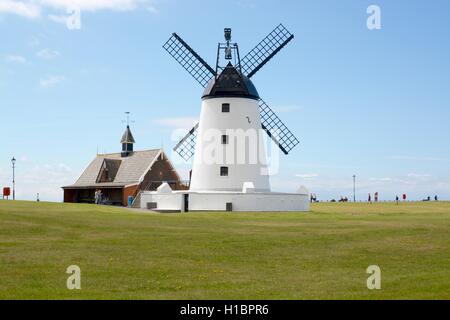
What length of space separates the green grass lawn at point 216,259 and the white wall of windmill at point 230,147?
1949 centimetres

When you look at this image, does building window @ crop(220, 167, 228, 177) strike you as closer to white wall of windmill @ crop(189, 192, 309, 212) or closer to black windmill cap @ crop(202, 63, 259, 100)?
white wall of windmill @ crop(189, 192, 309, 212)

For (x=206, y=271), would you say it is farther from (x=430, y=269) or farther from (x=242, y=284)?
(x=430, y=269)

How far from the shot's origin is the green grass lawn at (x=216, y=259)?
15.4m

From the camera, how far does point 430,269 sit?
63.7ft

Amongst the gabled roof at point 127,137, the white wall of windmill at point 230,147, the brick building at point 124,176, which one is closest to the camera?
the white wall of windmill at point 230,147

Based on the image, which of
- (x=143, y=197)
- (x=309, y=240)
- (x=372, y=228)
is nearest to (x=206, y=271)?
(x=309, y=240)

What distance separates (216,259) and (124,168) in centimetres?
4873

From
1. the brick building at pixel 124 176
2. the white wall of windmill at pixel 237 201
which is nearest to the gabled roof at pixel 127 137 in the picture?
the brick building at pixel 124 176

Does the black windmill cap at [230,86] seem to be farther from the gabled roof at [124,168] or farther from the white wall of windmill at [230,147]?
the gabled roof at [124,168]

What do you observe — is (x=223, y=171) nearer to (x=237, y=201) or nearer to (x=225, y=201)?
(x=225, y=201)

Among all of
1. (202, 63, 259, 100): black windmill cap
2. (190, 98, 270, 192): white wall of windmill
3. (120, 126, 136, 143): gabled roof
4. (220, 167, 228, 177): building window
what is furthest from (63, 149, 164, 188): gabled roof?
(202, 63, 259, 100): black windmill cap

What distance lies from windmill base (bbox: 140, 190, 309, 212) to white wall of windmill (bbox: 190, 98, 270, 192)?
1.29m

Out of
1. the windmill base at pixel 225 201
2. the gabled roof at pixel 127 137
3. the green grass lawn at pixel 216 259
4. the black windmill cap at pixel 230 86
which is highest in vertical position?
the black windmill cap at pixel 230 86
